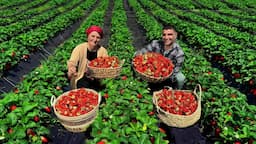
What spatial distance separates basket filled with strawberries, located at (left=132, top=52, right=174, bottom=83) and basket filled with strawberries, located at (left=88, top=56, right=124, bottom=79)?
42cm

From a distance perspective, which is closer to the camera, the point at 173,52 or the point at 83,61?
the point at 83,61

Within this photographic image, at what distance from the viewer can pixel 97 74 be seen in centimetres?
539

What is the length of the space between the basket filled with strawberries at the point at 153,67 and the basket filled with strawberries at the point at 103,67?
420 mm

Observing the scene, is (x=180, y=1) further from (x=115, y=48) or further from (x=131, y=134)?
(x=131, y=134)

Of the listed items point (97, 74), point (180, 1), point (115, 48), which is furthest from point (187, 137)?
point (180, 1)

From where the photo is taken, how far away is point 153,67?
534 centimetres

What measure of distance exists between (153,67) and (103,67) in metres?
0.94

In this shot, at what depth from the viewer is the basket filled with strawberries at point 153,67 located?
17.2 ft

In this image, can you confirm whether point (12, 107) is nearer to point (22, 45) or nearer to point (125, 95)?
point (125, 95)

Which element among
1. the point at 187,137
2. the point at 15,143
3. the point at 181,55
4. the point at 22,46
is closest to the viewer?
the point at 15,143

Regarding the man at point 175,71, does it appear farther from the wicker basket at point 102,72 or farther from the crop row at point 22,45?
the crop row at point 22,45

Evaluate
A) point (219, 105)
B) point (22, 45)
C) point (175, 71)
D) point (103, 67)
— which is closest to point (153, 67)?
point (175, 71)

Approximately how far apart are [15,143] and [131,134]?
1.48 meters

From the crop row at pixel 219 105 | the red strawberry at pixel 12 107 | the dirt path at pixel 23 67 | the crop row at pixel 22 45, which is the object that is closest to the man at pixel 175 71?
the crop row at pixel 219 105
